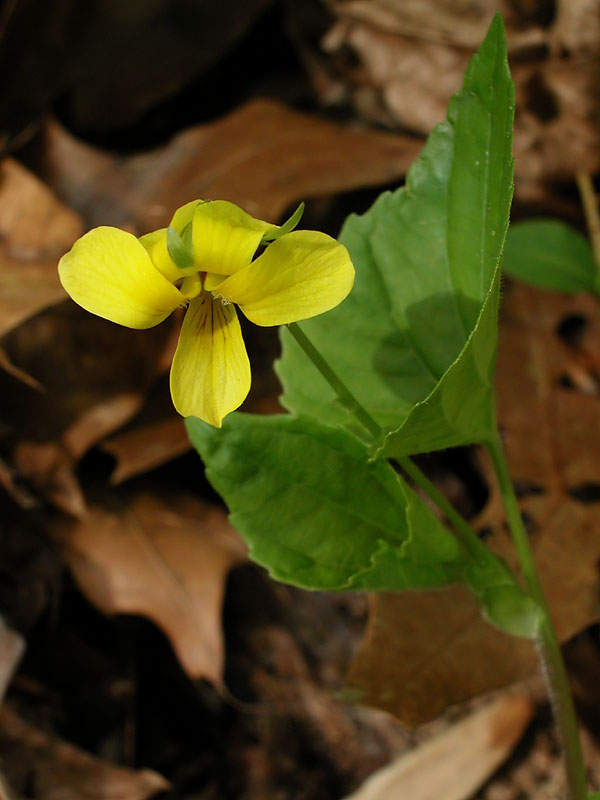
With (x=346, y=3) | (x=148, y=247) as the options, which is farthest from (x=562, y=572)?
(x=346, y=3)

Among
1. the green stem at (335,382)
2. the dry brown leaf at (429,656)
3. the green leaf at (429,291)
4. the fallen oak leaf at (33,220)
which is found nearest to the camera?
the green stem at (335,382)

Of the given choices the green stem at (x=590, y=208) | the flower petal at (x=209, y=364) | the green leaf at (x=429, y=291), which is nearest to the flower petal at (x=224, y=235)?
the flower petal at (x=209, y=364)

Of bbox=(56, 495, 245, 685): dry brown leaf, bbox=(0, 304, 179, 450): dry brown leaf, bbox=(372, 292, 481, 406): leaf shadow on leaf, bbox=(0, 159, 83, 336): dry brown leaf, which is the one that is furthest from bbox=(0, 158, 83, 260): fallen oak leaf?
bbox=(372, 292, 481, 406): leaf shadow on leaf

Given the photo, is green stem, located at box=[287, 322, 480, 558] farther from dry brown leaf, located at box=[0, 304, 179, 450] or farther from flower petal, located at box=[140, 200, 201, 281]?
dry brown leaf, located at box=[0, 304, 179, 450]

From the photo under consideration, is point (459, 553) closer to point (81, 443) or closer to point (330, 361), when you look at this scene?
point (330, 361)

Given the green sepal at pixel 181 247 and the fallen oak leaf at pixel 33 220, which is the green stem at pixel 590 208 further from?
the green sepal at pixel 181 247
